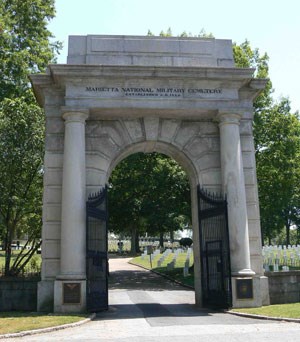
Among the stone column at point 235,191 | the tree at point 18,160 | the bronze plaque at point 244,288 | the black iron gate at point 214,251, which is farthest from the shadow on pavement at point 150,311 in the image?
the tree at point 18,160

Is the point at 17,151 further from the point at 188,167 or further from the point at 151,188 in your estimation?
the point at 151,188

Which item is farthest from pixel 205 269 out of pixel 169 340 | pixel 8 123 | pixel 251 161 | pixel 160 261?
pixel 160 261

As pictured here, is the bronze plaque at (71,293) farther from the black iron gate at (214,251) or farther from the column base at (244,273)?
the column base at (244,273)

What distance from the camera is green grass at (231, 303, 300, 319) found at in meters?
10.8

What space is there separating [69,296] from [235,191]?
5763 mm

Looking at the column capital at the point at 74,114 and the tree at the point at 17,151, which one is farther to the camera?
the tree at the point at 17,151

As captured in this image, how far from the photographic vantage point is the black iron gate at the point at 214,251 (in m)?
12.8

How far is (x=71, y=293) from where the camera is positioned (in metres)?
12.0

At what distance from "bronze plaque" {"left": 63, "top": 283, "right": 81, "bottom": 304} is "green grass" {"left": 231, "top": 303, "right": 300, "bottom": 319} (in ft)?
14.4

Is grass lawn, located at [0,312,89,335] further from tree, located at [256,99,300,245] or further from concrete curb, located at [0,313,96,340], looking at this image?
tree, located at [256,99,300,245]

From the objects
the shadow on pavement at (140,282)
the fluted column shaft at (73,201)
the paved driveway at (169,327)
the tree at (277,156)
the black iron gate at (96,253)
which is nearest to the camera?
the paved driveway at (169,327)

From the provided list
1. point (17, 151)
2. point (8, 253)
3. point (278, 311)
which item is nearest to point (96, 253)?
point (8, 253)

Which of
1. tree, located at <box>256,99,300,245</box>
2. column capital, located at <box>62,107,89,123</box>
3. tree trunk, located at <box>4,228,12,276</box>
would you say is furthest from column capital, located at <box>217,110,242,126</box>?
tree, located at <box>256,99,300,245</box>

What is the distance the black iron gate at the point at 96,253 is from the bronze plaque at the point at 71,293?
0.33 metres
